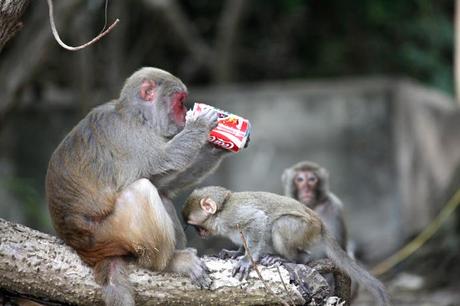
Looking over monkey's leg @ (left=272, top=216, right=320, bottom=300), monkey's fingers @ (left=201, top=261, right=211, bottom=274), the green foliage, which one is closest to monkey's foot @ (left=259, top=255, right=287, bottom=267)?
monkey's leg @ (left=272, top=216, right=320, bottom=300)

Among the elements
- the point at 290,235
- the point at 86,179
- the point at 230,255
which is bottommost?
the point at 230,255

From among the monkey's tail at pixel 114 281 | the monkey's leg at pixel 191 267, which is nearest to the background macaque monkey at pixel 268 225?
the monkey's leg at pixel 191 267

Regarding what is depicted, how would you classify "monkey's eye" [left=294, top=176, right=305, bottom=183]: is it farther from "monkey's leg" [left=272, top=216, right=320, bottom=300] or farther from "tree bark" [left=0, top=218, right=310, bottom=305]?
"tree bark" [left=0, top=218, right=310, bottom=305]

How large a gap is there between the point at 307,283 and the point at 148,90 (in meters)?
1.89

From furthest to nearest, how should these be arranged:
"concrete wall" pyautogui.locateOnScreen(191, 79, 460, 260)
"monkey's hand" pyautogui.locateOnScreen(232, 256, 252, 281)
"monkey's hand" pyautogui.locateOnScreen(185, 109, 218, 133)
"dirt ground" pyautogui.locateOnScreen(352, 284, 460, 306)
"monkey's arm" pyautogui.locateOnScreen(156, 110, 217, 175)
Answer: "concrete wall" pyautogui.locateOnScreen(191, 79, 460, 260), "dirt ground" pyautogui.locateOnScreen(352, 284, 460, 306), "monkey's hand" pyautogui.locateOnScreen(185, 109, 218, 133), "monkey's arm" pyautogui.locateOnScreen(156, 110, 217, 175), "monkey's hand" pyautogui.locateOnScreen(232, 256, 252, 281)

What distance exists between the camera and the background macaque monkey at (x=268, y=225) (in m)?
7.19

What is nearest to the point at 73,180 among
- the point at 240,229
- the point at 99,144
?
the point at 99,144

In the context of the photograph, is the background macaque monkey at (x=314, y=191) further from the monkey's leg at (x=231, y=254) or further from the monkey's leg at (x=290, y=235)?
the monkey's leg at (x=231, y=254)

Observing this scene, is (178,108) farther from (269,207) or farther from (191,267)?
(191,267)

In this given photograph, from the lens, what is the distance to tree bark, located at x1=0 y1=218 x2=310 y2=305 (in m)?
6.45

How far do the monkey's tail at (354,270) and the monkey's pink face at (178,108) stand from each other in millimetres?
1389

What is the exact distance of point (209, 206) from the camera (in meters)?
7.37

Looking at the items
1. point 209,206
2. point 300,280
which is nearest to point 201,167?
point 209,206

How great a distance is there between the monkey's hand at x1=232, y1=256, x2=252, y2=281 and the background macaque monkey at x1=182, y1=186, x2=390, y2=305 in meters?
0.28
